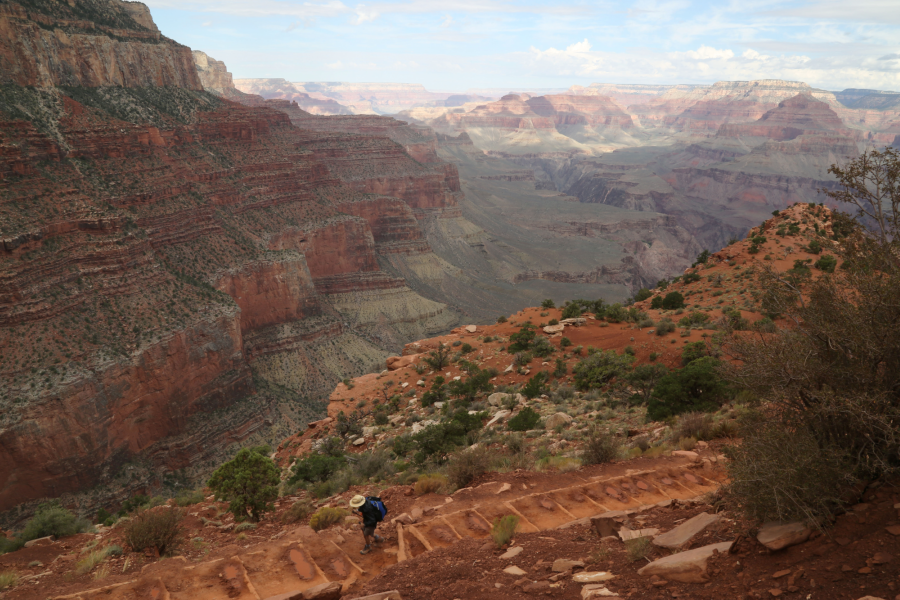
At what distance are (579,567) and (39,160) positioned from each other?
4643cm

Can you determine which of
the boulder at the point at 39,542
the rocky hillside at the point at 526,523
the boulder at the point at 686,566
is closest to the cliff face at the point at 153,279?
the rocky hillside at the point at 526,523

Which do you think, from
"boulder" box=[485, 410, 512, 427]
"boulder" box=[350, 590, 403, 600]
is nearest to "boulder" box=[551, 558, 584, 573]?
"boulder" box=[350, 590, 403, 600]

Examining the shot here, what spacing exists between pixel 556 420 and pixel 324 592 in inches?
414

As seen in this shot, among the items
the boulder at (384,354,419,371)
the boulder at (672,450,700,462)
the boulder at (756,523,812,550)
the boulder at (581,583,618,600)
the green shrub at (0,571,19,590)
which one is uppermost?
the boulder at (756,523,812,550)

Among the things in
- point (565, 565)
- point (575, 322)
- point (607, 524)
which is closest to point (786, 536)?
point (565, 565)

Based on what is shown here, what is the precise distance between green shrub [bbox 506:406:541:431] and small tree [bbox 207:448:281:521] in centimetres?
771

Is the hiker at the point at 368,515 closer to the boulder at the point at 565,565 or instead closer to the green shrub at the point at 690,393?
the boulder at the point at 565,565

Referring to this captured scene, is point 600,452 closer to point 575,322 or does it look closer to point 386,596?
point 386,596

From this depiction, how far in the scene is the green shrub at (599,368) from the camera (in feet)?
70.1

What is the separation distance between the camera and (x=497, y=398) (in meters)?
22.1

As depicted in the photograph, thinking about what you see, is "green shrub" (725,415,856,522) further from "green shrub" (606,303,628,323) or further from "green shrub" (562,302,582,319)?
"green shrub" (562,302,582,319)

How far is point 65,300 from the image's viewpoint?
34.9m

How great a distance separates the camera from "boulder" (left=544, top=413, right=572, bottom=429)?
17.8 m

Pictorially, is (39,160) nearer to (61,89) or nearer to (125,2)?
(61,89)
